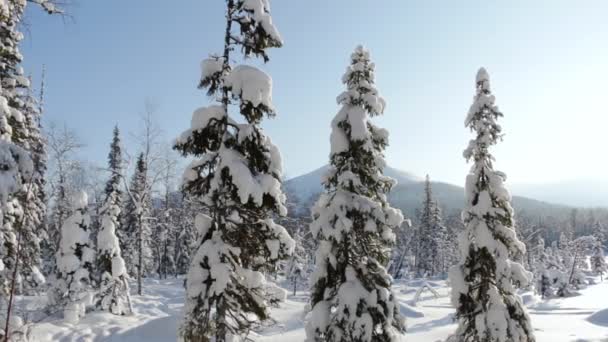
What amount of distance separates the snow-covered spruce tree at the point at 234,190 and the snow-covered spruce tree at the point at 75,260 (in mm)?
19617

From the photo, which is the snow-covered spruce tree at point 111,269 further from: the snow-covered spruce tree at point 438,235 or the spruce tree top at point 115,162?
the snow-covered spruce tree at point 438,235

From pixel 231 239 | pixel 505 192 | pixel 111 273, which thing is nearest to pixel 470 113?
pixel 505 192

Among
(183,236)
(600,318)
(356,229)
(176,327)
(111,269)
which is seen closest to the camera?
(356,229)

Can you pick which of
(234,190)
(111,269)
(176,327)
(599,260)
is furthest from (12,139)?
(599,260)

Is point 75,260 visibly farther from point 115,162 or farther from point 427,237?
point 427,237

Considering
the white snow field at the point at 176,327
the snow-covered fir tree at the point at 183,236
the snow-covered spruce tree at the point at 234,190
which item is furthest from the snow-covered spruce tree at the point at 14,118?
the snow-covered fir tree at the point at 183,236

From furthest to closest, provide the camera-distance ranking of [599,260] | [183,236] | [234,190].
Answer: [599,260]
[183,236]
[234,190]

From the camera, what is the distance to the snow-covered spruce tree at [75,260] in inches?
1040

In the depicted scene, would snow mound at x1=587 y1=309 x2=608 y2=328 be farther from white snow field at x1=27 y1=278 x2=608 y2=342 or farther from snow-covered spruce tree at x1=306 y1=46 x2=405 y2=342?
snow-covered spruce tree at x1=306 y1=46 x2=405 y2=342

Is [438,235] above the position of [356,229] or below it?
above

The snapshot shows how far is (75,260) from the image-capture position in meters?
26.8

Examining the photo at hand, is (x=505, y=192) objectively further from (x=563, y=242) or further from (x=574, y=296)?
(x=563, y=242)

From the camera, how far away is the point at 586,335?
87.6 feet

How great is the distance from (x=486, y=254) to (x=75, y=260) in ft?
77.0
